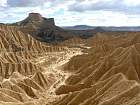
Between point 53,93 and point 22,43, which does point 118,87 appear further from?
point 22,43

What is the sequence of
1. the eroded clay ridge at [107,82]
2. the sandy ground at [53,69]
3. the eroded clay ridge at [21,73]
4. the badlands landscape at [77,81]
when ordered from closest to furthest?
1. the eroded clay ridge at [107,82]
2. the badlands landscape at [77,81]
3. the eroded clay ridge at [21,73]
4. the sandy ground at [53,69]

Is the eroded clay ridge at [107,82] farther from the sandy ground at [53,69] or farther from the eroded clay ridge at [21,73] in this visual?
the eroded clay ridge at [21,73]

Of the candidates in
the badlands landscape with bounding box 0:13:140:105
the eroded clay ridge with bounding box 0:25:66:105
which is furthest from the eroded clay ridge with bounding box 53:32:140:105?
the eroded clay ridge with bounding box 0:25:66:105

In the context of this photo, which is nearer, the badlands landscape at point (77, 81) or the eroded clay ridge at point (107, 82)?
the eroded clay ridge at point (107, 82)

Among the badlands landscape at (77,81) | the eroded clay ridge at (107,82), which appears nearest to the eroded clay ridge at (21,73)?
the badlands landscape at (77,81)

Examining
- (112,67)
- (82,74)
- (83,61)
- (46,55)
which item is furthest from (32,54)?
(112,67)

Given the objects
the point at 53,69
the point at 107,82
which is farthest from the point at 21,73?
the point at 107,82

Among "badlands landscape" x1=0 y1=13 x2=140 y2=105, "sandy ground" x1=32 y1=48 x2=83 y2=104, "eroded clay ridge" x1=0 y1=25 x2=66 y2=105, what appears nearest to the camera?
"badlands landscape" x1=0 y1=13 x2=140 y2=105

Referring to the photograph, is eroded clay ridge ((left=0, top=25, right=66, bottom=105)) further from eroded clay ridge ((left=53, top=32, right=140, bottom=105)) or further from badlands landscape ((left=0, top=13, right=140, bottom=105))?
eroded clay ridge ((left=53, top=32, right=140, bottom=105))

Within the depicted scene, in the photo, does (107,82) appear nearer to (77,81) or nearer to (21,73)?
(77,81)
